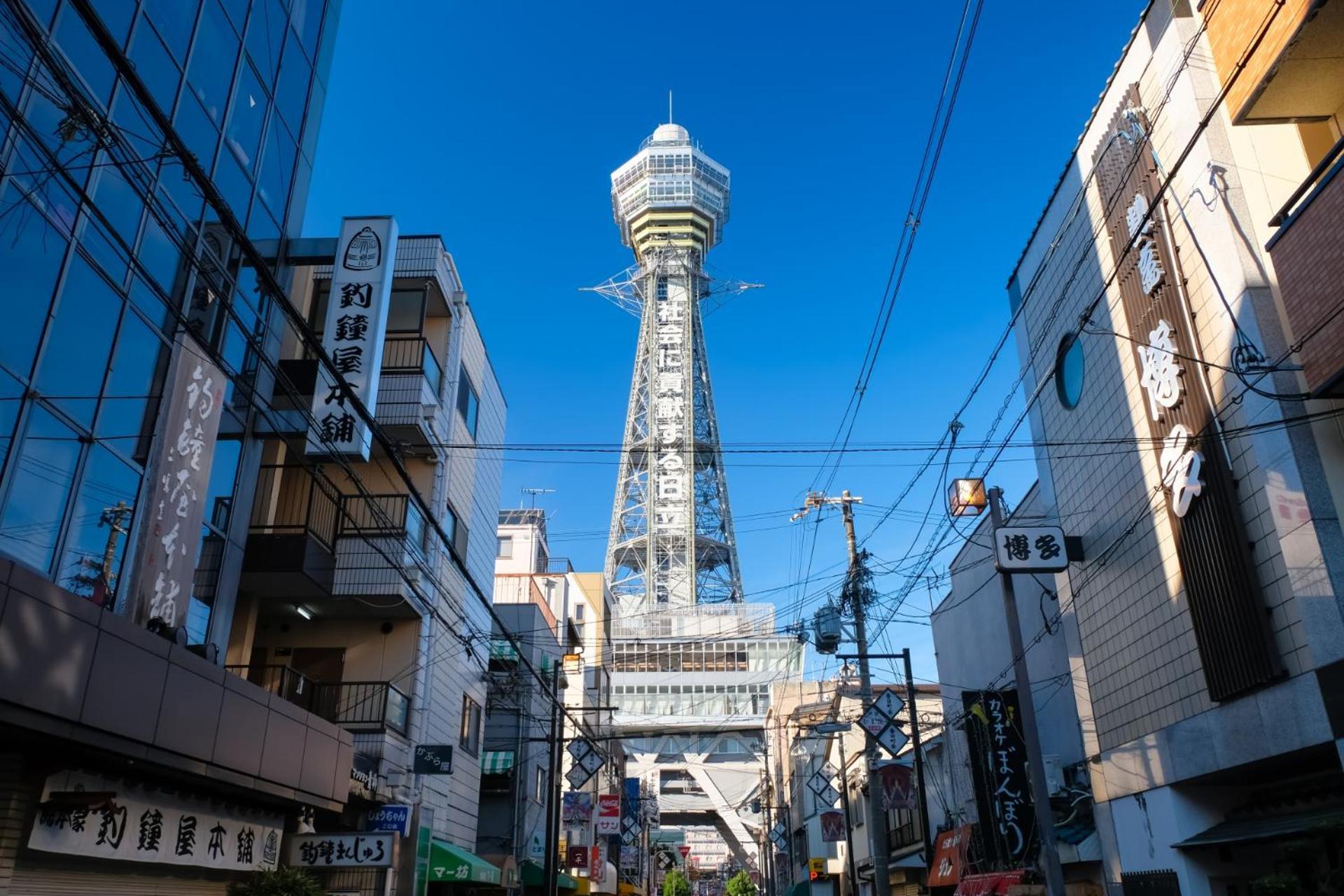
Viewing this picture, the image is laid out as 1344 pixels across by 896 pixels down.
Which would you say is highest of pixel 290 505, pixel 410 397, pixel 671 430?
pixel 671 430

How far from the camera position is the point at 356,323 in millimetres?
18812

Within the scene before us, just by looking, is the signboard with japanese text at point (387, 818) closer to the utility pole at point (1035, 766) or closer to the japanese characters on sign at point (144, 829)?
the japanese characters on sign at point (144, 829)

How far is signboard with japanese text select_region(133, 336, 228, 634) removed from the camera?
13047 mm

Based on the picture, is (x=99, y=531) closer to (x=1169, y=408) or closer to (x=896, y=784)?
(x=1169, y=408)

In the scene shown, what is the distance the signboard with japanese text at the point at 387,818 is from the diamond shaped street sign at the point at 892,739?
37.5 ft

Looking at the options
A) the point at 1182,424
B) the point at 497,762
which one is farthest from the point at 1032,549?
the point at 497,762

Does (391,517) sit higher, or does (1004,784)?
(391,517)

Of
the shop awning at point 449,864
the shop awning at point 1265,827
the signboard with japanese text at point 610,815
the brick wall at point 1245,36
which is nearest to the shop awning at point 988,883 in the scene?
the shop awning at point 1265,827

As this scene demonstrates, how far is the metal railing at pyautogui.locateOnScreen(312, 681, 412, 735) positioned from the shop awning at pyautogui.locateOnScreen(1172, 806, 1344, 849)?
15.8 m

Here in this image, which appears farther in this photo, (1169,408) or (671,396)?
(671,396)

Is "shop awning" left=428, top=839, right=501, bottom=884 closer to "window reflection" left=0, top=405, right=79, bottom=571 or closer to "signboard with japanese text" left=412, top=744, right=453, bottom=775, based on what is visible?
"signboard with japanese text" left=412, top=744, right=453, bottom=775

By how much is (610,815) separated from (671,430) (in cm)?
10729

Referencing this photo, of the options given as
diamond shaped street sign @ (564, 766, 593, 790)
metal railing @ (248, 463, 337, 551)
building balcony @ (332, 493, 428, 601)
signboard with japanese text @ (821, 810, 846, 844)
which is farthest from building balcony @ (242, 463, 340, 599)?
signboard with japanese text @ (821, 810, 846, 844)

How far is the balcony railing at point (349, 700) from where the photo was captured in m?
21.1
